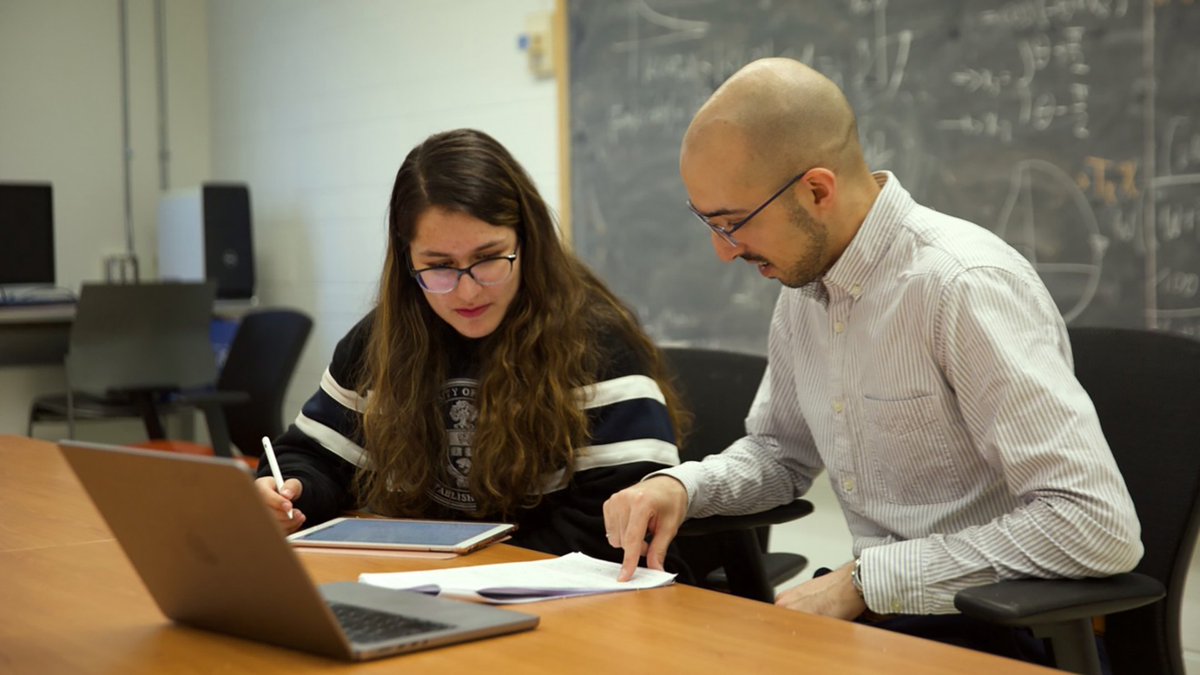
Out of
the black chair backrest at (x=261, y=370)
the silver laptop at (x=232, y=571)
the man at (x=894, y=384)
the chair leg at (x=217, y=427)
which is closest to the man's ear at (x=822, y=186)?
the man at (x=894, y=384)

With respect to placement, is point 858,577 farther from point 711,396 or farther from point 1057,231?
point 1057,231

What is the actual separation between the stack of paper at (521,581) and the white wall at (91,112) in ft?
16.0

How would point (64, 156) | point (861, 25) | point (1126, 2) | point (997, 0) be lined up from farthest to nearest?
1. point (64, 156)
2. point (861, 25)
3. point (997, 0)
4. point (1126, 2)

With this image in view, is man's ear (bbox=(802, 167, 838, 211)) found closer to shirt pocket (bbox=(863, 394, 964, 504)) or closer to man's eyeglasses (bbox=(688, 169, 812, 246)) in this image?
man's eyeglasses (bbox=(688, 169, 812, 246))

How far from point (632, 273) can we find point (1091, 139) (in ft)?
5.04

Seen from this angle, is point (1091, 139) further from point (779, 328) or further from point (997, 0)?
point (779, 328)

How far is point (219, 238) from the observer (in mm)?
5297

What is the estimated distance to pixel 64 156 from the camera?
5562mm

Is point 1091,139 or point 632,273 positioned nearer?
point 1091,139

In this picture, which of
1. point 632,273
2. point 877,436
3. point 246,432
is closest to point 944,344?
point 877,436

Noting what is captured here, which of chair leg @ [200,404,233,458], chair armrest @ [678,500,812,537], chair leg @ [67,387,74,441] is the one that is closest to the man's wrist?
chair armrest @ [678,500,812,537]

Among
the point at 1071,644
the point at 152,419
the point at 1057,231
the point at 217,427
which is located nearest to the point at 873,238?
the point at 1071,644

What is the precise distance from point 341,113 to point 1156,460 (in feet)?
14.0

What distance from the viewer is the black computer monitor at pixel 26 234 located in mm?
4867
